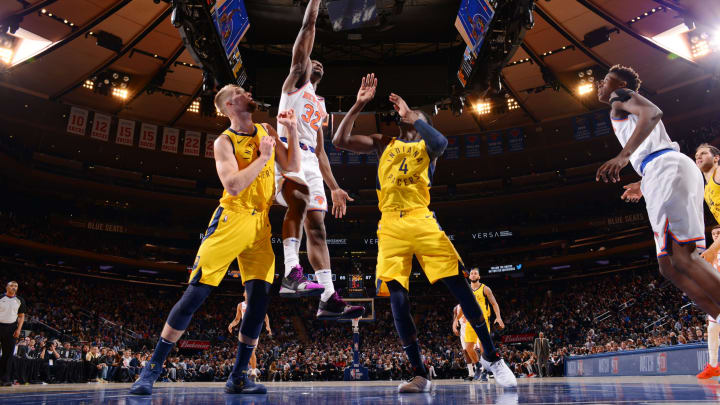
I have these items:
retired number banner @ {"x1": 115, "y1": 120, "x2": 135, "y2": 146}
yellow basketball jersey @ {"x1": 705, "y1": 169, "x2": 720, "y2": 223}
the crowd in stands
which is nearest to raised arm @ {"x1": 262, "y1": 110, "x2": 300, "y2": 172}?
yellow basketball jersey @ {"x1": 705, "y1": 169, "x2": 720, "y2": 223}

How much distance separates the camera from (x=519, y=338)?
26406 mm

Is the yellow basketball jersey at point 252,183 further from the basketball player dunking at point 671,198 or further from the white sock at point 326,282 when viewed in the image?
the basketball player dunking at point 671,198

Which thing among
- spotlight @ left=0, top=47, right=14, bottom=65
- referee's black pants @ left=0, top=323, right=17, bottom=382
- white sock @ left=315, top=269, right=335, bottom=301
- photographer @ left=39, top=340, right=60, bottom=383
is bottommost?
photographer @ left=39, top=340, right=60, bottom=383

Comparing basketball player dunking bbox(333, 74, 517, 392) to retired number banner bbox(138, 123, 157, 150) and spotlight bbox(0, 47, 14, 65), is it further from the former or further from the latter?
retired number banner bbox(138, 123, 157, 150)

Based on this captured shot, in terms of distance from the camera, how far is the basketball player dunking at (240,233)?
11.6ft

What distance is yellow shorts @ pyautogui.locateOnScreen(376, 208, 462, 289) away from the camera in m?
4.17

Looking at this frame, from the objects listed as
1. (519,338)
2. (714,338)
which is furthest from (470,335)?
(519,338)

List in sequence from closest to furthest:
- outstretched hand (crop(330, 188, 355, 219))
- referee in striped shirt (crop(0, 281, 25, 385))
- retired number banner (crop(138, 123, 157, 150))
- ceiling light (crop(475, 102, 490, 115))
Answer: outstretched hand (crop(330, 188, 355, 219)) → referee in striped shirt (crop(0, 281, 25, 385)) → ceiling light (crop(475, 102, 490, 115)) → retired number banner (crop(138, 123, 157, 150))

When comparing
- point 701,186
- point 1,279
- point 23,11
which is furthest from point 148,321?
point 701,186

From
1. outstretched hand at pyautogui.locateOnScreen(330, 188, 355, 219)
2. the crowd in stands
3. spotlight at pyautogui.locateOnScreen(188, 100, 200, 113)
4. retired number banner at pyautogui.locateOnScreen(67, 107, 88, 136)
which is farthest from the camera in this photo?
retired number banner at pyautogui.locateOnScreen(67, 107, 88, 136)

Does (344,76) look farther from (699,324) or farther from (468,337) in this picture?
(699,324)

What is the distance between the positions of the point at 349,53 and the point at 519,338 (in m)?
19.9

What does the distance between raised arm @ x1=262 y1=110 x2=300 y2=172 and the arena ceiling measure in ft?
24.6

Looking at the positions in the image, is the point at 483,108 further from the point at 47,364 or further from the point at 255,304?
the point at 255,304
